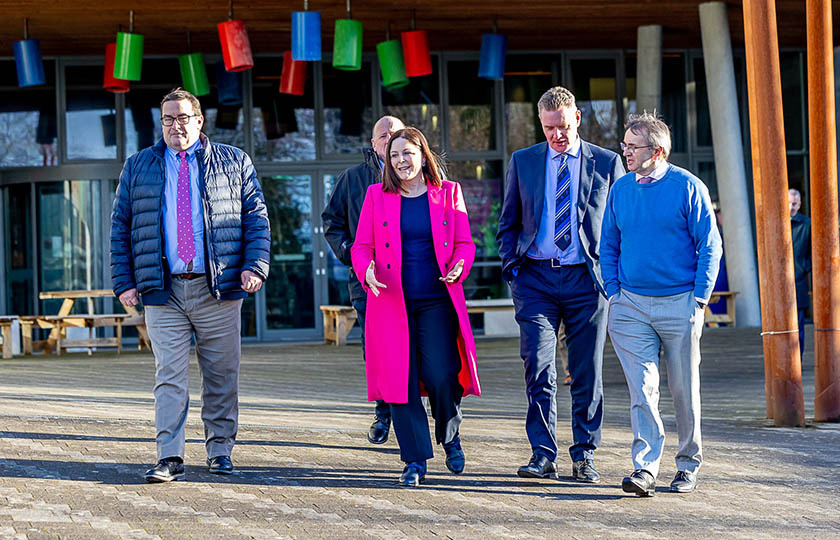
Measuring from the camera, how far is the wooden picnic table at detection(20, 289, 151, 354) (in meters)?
15.9

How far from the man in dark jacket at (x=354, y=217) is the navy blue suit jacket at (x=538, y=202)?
1186 millimetres

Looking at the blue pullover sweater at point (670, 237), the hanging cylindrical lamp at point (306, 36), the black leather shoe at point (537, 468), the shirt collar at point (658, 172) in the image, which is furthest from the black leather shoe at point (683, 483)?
the hanging cylindrical lamp at point (306, 36)

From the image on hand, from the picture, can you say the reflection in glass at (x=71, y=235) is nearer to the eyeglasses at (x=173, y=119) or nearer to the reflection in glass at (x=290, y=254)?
the reflection in glass at (x=290, y=254)

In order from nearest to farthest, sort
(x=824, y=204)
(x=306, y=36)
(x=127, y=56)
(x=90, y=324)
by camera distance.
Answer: (x=824, y=204), (x=306, y=36), (x=127, y=56), (x=90, y=324)

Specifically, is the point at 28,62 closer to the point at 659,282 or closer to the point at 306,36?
the point at 306,36

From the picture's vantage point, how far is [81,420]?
795 centimetres

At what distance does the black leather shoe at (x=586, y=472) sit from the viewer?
5.68m

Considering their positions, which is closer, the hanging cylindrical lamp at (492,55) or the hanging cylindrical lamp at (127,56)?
the hanging cylindrical lamp at (127,56)

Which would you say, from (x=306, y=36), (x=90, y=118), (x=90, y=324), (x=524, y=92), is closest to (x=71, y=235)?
(x=90, y=118)

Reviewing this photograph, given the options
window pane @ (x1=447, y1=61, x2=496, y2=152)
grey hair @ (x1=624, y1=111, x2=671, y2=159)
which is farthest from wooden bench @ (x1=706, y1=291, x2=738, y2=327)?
grey hair @ (x1=624, y1=111, x2=671, y2=159)

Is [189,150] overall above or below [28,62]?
below

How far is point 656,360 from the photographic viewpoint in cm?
558

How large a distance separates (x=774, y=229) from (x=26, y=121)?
13254 mm

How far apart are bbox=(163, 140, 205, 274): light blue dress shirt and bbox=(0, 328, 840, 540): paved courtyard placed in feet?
3.42
